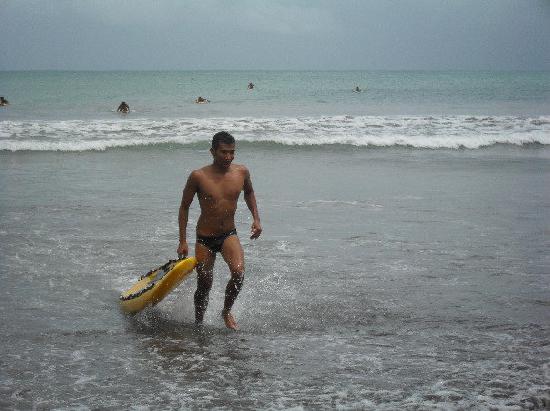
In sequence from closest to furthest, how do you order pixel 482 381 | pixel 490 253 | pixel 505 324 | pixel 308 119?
pixel 482 381 → pixel 505 324 → pixel 490 253 → pixel 308 119

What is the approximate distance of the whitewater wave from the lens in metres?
20.0

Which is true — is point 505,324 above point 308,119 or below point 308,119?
below

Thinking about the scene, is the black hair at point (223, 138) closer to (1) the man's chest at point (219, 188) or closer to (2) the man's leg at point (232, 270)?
(1) the man's chest at point (219, 188)

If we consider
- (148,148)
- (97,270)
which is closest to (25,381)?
(97,270)

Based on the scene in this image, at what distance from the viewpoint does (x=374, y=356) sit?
495 cm

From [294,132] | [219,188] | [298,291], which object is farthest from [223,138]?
[294,132]

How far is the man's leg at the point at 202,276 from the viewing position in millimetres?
5602

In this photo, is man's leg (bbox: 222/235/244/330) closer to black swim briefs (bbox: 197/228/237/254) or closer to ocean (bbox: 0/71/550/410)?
black swim briefs (bbox: 197/228/237/254)

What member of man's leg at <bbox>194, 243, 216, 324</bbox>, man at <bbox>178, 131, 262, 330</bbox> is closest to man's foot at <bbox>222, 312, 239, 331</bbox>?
man at <bbox>178, 131, 262, 330</bbox>

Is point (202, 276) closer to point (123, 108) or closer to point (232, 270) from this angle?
point (232, 270)

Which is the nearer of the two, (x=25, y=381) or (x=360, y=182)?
(x=25, y=381)

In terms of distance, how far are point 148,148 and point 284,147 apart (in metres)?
3.97

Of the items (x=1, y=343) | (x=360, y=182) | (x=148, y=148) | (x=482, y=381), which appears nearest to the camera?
(x=482, y=381)

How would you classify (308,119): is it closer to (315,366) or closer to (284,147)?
(284,147)
